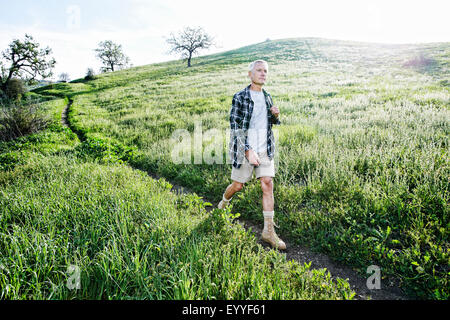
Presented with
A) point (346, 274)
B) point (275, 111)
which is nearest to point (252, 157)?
point (275, 111)

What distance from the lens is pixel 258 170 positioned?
3779 millimetres

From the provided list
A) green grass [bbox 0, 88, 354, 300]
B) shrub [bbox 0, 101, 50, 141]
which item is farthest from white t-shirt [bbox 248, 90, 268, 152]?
shrub [bbox 0, 101, 50, 141]

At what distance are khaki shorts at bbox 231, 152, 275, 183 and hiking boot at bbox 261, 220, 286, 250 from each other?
81 cm

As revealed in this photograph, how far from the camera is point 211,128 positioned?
30.9 feet

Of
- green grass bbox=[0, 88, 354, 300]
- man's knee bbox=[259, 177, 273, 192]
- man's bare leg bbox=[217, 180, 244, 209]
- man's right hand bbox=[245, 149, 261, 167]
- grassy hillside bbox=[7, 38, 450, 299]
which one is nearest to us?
green grass bbox=[0, 88, 354, 300]

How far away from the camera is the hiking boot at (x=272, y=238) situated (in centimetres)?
345

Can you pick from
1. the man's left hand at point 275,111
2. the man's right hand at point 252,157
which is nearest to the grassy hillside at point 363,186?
the man's right hand at point 252,157

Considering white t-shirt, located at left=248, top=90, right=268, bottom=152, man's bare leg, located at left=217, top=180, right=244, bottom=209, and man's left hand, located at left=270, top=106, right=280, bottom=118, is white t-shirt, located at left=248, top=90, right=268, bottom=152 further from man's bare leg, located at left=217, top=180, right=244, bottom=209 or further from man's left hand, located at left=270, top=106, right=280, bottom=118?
man's bare leg, located at left=217, top=180, right=244, bottom=209

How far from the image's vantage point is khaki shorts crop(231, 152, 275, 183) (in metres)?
3.73

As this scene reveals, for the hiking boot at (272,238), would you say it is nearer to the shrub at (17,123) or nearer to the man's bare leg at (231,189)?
the man's bare leg at (231,189)

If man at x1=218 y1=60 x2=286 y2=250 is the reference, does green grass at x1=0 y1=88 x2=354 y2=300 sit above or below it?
below
